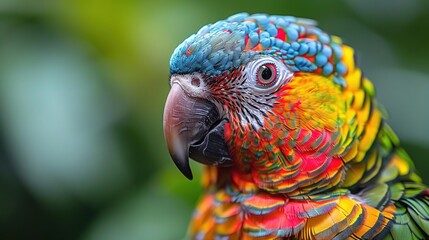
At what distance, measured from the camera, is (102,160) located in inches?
76.9

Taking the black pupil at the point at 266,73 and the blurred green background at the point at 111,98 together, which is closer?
the black pupil at the point at 266,73

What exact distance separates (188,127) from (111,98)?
98 centimetres

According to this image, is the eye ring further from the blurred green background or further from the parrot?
the blurred green background

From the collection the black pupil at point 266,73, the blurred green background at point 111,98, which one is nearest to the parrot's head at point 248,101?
the black pupil at point 266,73

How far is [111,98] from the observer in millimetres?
2043

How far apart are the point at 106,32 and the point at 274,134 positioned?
113cm

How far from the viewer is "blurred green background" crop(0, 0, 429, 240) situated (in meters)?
1.92

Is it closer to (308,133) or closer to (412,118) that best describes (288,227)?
(308,133)

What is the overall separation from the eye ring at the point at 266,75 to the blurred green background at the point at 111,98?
0.74 metres

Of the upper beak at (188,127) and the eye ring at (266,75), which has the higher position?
the eye ring at (266,75)

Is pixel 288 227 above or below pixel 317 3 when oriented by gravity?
below

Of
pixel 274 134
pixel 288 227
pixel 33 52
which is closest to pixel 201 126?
pixel 274 134

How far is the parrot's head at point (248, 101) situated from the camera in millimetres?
1120

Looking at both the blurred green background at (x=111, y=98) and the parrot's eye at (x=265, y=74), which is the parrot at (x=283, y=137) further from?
the blurred green background at (x=111, y=98)
